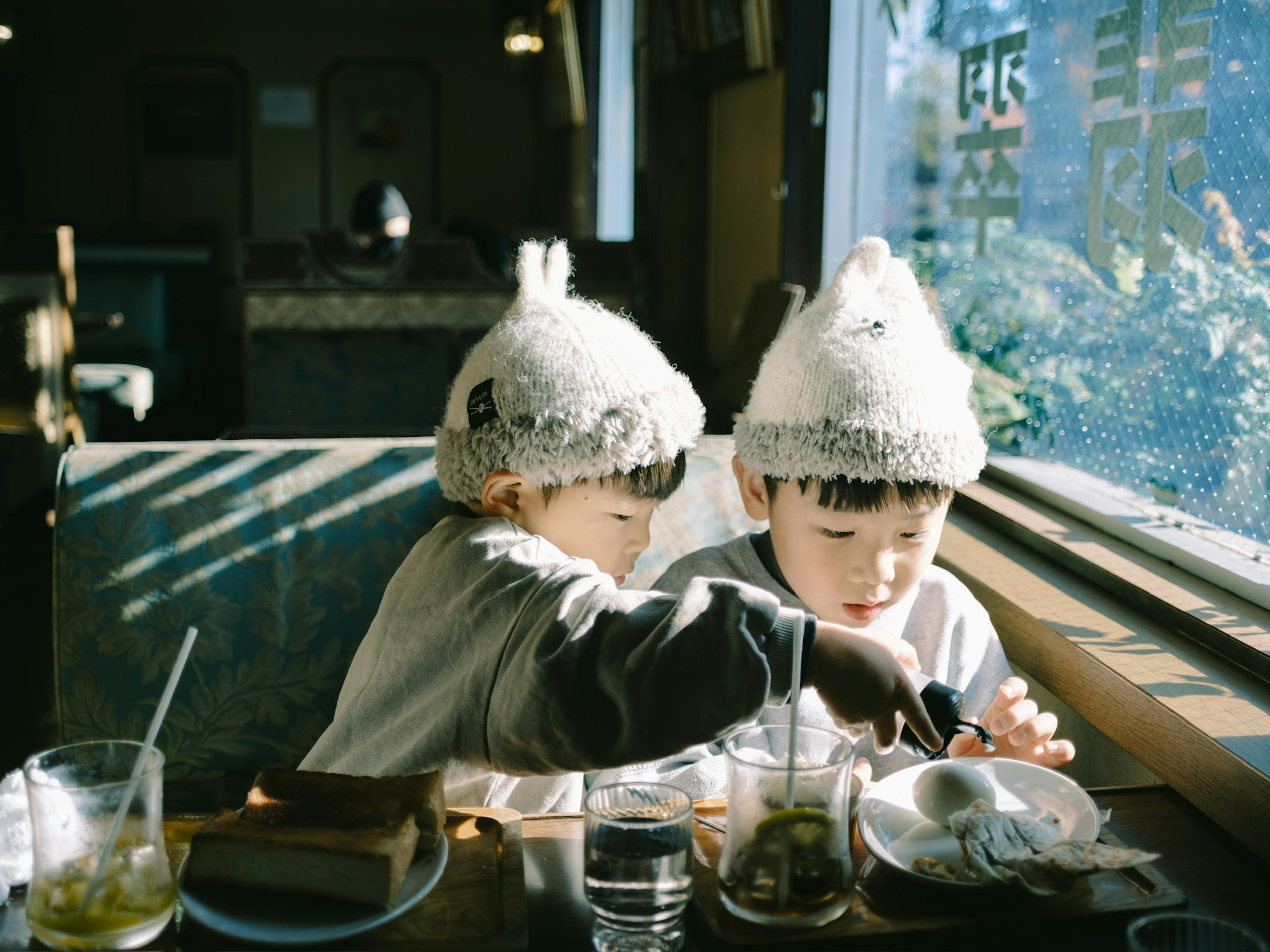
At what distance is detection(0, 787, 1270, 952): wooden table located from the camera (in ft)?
2.51

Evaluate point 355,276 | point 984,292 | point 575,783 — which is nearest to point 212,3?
point 355,276

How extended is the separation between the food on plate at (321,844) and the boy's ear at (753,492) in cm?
58

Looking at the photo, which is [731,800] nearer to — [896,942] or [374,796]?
[896,942]

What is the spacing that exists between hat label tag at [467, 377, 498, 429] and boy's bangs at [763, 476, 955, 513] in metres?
0.33

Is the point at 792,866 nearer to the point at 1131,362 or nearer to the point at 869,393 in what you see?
the point at 869,393

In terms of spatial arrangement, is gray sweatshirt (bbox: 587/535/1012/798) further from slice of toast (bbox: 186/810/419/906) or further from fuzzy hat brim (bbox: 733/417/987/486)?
slice of toast (bbox: 186/810/419/906)

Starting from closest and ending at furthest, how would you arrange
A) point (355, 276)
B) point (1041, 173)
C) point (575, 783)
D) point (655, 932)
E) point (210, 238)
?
point (655, 932)
point (575, 783)
point (1041, 173)
point (355, 276)
point (210, 238)

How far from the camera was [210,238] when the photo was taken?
26.6 feet

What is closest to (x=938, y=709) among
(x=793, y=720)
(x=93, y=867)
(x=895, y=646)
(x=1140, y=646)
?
(x=895, y=646)

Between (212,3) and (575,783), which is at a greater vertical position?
(212,3)

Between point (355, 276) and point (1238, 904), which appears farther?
point (355, 276)

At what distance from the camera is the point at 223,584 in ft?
4.84

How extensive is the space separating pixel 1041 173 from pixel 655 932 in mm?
1374

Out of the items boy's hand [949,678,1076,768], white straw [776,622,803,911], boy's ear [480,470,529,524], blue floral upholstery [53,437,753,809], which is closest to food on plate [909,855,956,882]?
white straw [776,622,803,911]
